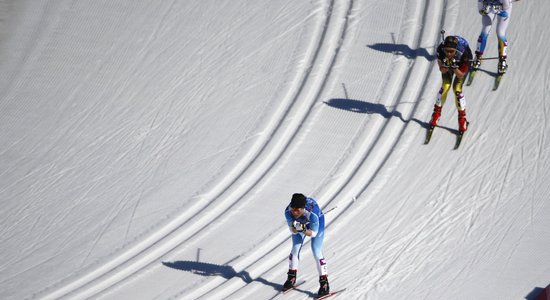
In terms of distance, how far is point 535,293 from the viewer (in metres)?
9.89

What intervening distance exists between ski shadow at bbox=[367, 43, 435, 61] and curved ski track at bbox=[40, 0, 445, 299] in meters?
0.14

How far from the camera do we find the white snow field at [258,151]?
10.7 meters

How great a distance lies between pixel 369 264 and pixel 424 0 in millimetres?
5870

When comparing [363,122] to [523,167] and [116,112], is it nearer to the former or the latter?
[523,167]

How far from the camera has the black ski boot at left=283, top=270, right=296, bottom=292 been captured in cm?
1019

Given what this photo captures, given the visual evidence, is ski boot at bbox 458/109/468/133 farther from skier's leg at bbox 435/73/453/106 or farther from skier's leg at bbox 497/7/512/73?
skier's leg at bbox 497/7/512/73

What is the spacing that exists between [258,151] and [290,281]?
274 cm

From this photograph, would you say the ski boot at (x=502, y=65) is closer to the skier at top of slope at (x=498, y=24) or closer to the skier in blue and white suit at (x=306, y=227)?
the skier at top of slope at (x=498, y=24)

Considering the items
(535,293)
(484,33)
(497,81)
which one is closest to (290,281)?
(535,293)

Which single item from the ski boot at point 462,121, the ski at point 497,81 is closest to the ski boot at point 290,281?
the ski boot at point 462,121

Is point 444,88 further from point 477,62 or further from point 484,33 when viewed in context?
point 484,33

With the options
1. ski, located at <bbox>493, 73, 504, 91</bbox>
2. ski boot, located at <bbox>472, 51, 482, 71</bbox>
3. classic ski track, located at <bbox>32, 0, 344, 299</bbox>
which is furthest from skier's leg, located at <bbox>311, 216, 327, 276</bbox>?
ski, located at <bbox>493, 73, 504, 91</bbox>

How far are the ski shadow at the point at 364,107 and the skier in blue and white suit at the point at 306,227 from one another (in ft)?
11.2

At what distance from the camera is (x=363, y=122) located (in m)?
12.6
